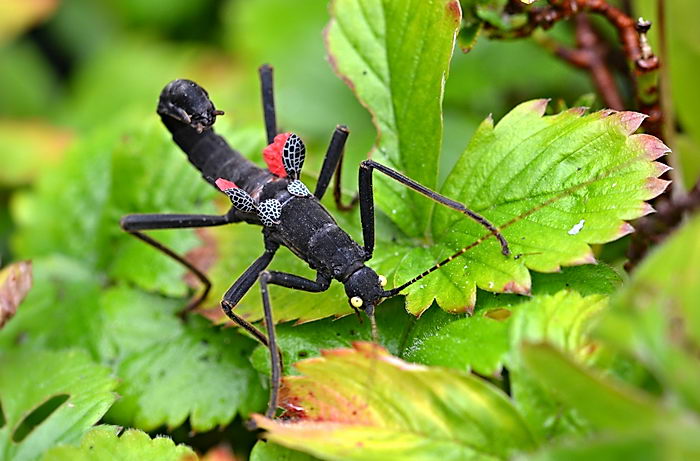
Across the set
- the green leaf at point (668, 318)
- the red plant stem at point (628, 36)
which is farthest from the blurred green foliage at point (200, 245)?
the red plant stem at point (628, 36)

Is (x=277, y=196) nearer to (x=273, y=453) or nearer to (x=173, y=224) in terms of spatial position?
(x=173, y=224)

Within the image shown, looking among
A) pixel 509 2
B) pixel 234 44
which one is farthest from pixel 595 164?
pixel 234 44

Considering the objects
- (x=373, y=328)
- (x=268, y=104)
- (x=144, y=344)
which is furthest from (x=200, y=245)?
(x=373, y=328)

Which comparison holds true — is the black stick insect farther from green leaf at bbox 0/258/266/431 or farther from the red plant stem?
the red plant stem

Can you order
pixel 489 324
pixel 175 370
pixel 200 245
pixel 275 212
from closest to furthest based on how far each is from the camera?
pixel 489 324 → pixel 275 212 → pixel 175 370 → pixel 200 245

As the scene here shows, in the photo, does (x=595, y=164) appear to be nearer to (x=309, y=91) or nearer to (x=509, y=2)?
(x=509, y=2)

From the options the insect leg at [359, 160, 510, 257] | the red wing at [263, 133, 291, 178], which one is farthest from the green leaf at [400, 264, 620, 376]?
the red wing at [263, 133, 291, 178]
